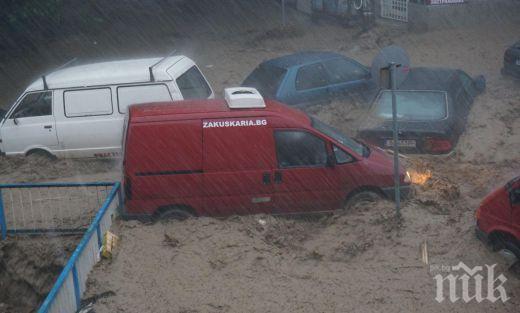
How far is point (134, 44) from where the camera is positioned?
21.0 meters

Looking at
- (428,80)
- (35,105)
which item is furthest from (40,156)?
(428,80)

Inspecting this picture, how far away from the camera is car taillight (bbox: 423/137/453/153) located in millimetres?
10836

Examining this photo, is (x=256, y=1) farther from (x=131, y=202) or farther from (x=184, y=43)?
(x=131, y=202)

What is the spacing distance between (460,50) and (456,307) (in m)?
12.9

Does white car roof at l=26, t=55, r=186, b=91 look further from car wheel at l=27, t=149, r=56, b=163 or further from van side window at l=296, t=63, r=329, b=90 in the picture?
van side window at l=296, t=63, r=329, b=90

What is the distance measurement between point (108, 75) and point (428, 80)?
6.00 m

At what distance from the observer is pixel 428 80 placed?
12578 millimetres

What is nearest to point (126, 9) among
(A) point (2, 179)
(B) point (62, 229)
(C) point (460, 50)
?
(C) point (460, 50)

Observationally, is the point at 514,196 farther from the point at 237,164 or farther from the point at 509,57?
the point at 509,57

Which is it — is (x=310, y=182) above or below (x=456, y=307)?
above

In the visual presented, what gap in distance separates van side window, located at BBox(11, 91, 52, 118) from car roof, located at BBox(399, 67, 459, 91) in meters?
6.38

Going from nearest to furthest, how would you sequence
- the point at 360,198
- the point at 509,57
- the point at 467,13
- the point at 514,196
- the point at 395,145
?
the point at 514,196 → the point at 395,145 → the point at 360,198 → the point at 509,57 → the point at 467,13

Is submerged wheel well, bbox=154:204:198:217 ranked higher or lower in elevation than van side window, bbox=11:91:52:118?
lower

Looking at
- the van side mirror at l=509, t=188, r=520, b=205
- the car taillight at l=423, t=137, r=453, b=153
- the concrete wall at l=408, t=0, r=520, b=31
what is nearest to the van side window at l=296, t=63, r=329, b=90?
the car taillight at l=423, t=137, r=453, b=153
